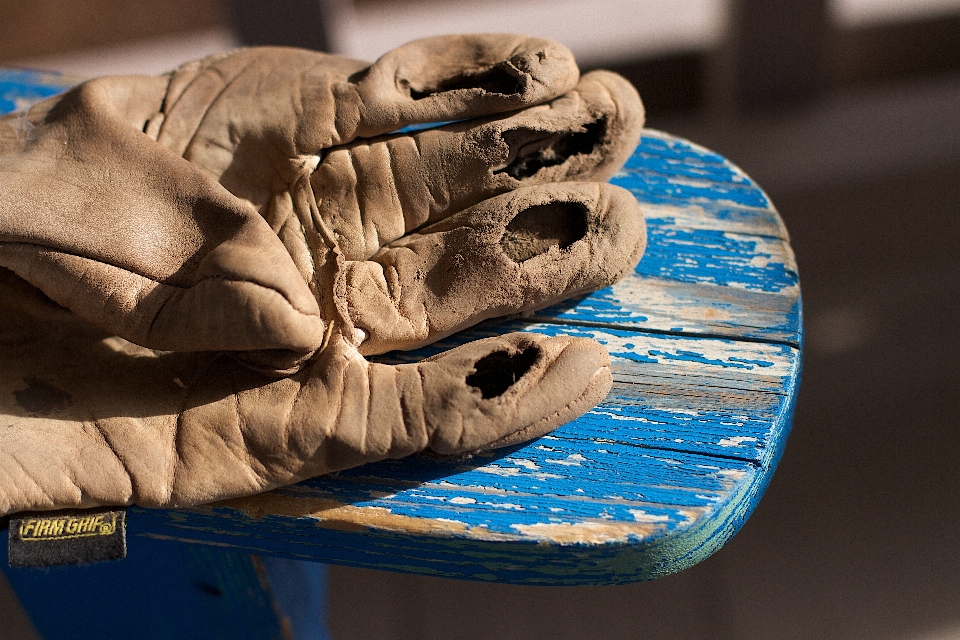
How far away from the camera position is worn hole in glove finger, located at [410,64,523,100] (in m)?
1.69

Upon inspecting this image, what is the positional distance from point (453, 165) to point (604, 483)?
2.03ft

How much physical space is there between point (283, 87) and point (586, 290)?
0.66m

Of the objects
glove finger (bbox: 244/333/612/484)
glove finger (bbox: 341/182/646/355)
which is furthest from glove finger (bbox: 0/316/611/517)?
glove finger (bbox: 341/182/646/355)

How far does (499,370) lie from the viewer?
147 centimetres

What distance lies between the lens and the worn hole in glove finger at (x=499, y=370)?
1.44 m

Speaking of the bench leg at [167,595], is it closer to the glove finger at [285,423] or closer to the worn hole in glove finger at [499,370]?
the glove finger at [285,423]

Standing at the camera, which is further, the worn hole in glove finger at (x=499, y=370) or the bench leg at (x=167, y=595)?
the bench leg at (x=167, y=595)

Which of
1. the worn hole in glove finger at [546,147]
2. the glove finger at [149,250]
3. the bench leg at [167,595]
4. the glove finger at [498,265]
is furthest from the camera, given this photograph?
the bench leg at [167,595]

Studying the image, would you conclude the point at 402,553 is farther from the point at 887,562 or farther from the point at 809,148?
the point at 809,148

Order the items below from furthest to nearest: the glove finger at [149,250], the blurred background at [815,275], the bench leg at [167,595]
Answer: the blurred background at [815,275]
the bench leg at [167,595]
the glove finger at [149,250]

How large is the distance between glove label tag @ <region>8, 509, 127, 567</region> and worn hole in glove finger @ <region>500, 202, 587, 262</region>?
752 mm

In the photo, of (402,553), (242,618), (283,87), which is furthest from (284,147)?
(242,618)

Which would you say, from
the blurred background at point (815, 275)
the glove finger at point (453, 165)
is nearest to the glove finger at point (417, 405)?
the glove finger at point (453, 165)

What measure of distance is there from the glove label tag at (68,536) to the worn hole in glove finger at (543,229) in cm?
75
